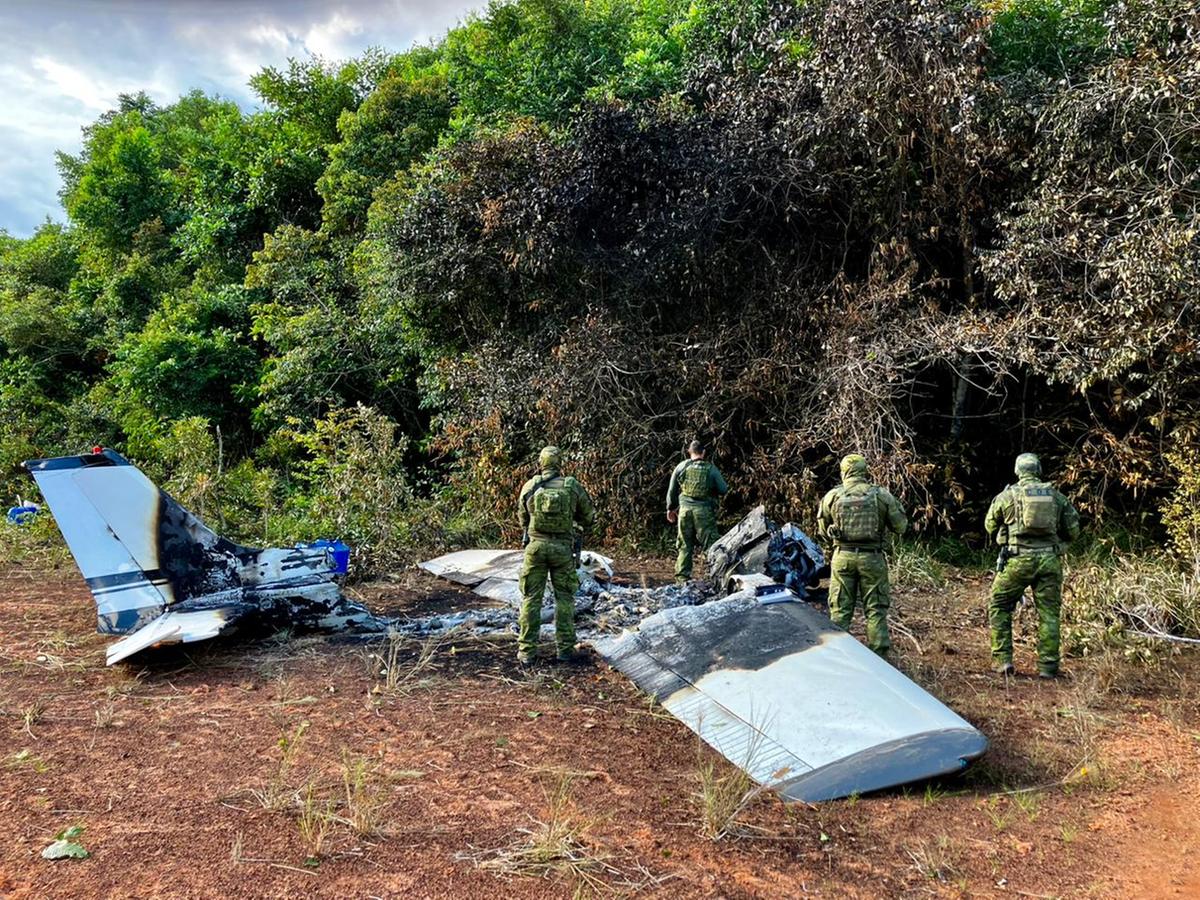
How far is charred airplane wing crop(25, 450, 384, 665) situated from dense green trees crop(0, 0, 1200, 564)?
287 cm

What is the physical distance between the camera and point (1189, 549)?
6.80m

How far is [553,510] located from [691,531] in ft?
9.87

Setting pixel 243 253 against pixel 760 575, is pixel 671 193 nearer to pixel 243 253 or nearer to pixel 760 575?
pixel 760 575

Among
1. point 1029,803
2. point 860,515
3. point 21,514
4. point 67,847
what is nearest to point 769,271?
point 860,515

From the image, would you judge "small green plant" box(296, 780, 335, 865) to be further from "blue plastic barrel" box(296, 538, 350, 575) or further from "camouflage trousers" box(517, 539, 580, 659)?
"blue plastic barrel" box(296, 538, 350, 575)

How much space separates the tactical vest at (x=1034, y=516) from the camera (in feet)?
18.2

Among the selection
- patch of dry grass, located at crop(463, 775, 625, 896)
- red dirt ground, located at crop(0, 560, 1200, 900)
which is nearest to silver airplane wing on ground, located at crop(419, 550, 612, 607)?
red dirt ground, located at crop(0, 560, 1200, 900)

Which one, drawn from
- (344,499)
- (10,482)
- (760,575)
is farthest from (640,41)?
(10,482)

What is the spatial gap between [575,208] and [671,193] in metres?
1.23

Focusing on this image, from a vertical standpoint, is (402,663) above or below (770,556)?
below

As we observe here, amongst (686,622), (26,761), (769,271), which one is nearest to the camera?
(26,761)

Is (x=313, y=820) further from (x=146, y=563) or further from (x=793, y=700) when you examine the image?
(x=146, y=563)

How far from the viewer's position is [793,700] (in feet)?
13.8

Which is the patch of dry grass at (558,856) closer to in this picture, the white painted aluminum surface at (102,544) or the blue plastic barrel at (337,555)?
the blue plastic barrel at (337,555)
